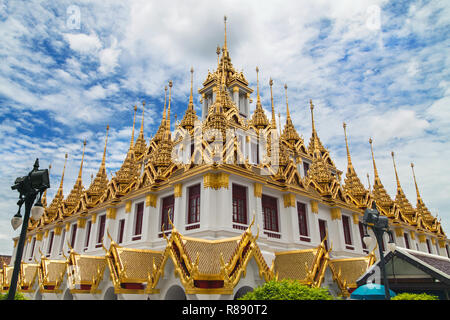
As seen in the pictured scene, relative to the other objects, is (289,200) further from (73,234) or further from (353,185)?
(73,234)

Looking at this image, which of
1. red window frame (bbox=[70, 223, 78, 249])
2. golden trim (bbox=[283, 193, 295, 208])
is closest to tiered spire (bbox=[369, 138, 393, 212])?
golden trim (bbox=[283, 193, 295, 208])

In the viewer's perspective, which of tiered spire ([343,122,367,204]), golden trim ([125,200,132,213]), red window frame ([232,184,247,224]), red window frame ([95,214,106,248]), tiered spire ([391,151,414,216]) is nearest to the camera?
red window frame ([232,184,247,224])

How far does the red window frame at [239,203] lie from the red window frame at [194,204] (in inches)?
72.5

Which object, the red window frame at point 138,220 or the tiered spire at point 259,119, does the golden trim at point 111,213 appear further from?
the tiered spire at point 259,119

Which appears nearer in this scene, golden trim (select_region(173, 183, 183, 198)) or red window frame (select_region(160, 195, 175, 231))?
golden trim (select_region(173, 183, 183, 198))

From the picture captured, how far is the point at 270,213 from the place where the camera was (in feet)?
61.4

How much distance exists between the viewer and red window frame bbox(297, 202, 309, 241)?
19844 millimetres

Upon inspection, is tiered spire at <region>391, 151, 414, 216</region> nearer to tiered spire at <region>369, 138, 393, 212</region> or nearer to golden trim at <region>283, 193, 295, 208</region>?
tiered spire at <region>369, 138, 393, 212</region>

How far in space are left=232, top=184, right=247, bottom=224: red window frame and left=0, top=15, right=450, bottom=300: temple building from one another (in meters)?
0.05

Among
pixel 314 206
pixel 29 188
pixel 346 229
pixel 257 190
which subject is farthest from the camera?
pixel 346 229

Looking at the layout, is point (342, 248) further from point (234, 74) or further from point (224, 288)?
point (234, 74)

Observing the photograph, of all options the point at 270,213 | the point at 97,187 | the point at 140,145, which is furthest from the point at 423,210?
the point at 97,187

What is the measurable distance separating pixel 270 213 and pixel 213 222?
178 inches

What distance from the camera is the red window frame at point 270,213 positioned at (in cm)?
1826
